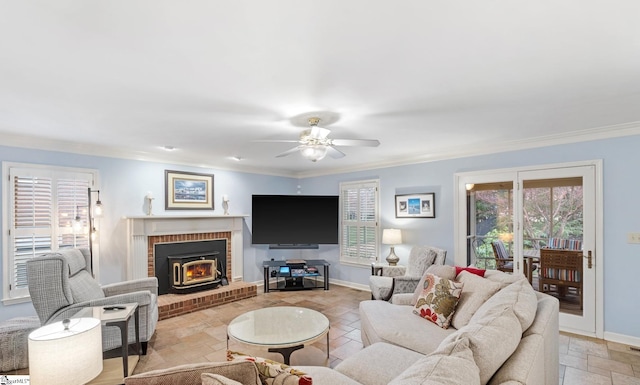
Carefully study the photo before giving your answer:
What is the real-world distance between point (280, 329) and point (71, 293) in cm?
195

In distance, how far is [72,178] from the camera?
3.93m

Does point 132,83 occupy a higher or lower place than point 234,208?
higher

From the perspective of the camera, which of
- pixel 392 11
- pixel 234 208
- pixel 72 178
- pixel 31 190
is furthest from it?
pixel 234 208

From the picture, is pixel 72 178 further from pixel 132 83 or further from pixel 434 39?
pixel 434 39

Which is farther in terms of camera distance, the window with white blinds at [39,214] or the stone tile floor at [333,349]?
the window with white blinds at [39,214]

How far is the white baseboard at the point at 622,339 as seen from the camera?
10.5 ft

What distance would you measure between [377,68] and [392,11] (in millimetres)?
544

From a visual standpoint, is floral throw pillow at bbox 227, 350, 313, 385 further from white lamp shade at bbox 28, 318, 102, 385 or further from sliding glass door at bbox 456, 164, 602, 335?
sliding glass door at bbox 456, 164, 602, 335

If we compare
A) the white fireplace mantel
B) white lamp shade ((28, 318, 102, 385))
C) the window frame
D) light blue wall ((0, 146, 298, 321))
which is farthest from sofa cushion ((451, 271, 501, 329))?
the window frame

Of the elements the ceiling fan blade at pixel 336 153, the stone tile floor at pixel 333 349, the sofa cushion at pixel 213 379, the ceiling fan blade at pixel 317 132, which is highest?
the ceiling fan blade at pixel 317 132

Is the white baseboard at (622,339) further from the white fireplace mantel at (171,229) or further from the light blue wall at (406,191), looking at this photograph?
the white fireplace mantel at (171,229)

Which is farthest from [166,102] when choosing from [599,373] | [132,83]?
[599,373]

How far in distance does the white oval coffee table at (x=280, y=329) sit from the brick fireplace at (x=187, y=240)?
181 cm

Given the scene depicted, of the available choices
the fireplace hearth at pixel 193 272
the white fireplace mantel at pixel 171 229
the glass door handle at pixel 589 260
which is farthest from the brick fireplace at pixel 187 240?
the glass door handle at pixel 589 260
